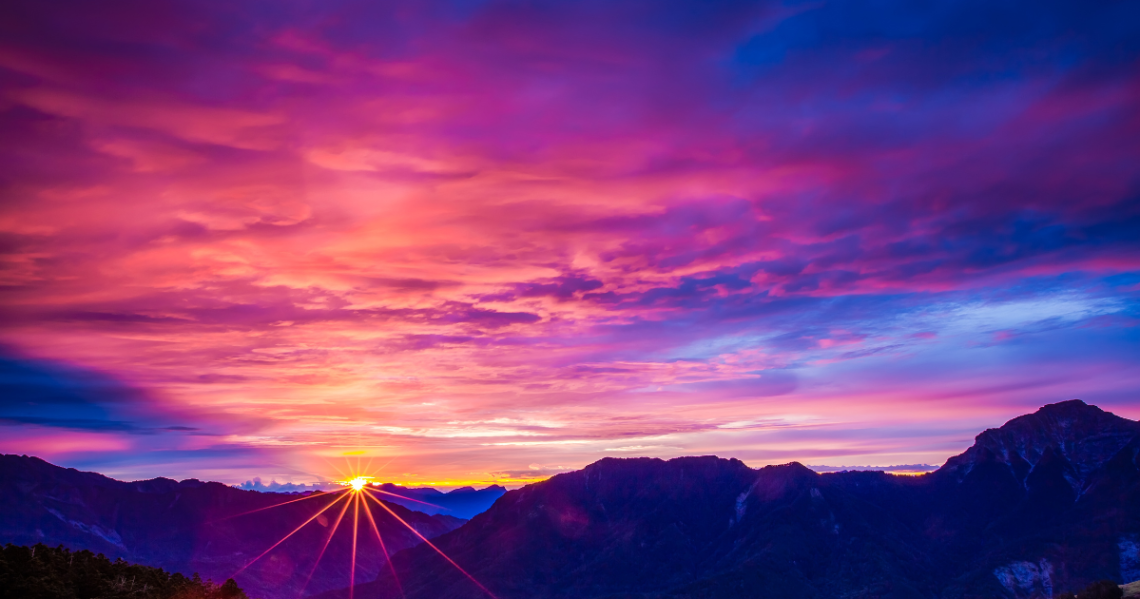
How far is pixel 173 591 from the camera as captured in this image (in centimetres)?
11638

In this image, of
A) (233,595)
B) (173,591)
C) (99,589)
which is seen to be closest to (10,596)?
(99,589)

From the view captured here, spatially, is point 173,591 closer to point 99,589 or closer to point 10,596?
point 99,589

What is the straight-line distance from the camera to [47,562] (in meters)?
112

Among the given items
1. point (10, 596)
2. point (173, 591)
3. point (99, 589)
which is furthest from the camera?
point (173, 591)

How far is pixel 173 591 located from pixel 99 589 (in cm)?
1223

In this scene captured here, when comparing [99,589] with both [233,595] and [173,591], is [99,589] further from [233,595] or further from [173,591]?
[233,595]

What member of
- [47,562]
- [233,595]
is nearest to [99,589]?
[47,562]

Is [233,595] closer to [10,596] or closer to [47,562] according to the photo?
[47,562]

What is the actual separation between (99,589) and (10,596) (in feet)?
40.8

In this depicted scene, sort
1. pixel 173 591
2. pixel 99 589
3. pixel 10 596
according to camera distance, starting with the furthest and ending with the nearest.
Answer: pixel 173 591, pixel 99 589, pixel 10 596

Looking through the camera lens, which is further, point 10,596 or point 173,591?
point 173,591

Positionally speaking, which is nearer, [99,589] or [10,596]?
[10,596]

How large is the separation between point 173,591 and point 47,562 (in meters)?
16.3

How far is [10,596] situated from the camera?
309 ft
